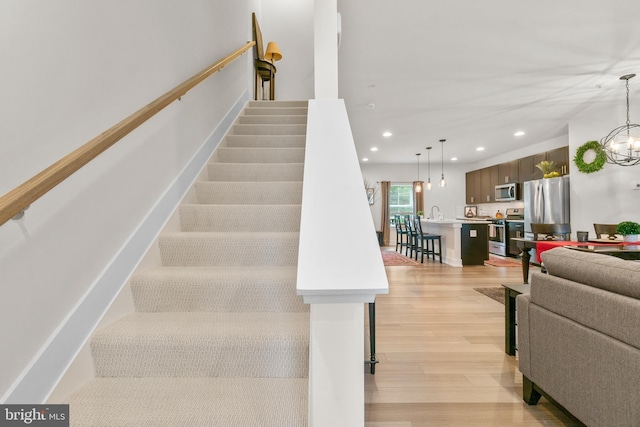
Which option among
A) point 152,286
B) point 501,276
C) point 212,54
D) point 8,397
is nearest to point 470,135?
point 501,276

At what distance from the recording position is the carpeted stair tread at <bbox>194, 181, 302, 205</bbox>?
7.82ft

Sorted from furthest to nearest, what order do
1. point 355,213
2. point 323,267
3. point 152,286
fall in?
1. point 152,286
2. point 355,213
3. point 323,267

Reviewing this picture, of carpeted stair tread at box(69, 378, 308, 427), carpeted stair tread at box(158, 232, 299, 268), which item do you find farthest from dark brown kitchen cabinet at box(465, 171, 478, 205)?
carpeted stair tread at box(69, 378, 308, 427)

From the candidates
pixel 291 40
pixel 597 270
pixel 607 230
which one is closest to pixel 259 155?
pixel 597 270

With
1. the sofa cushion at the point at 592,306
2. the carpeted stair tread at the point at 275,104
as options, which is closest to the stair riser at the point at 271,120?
the carpeted stair tread at the point at 275,104

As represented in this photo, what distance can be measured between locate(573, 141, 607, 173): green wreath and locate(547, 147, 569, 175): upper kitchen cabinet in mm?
764

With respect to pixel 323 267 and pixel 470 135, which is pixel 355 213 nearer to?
pixel 323 267

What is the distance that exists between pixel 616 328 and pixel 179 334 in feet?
5.68

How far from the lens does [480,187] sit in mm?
9758

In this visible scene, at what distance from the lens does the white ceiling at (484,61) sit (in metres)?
2.88

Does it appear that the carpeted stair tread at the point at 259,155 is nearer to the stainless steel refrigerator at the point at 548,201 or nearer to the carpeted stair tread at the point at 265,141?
the carpeted stair tread at the point at 265,141

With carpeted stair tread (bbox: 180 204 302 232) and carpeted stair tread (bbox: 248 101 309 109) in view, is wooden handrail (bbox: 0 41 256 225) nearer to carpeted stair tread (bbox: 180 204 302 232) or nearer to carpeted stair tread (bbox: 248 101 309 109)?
carpeted stair tread (bbox: 180 204 302 232)

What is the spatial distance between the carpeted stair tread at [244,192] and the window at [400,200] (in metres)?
9.10

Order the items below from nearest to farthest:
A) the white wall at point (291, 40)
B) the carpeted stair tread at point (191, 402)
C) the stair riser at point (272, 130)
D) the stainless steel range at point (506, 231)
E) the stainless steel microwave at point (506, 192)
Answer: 1. the carpeted stair tread at point (191, 402)
2. the stair riser at point (272, 130)
3. the white wall at point (291, 40)
4. the stainless steel range at point (506, 231)
5. the stainless steel microwave at point (506, 192)
